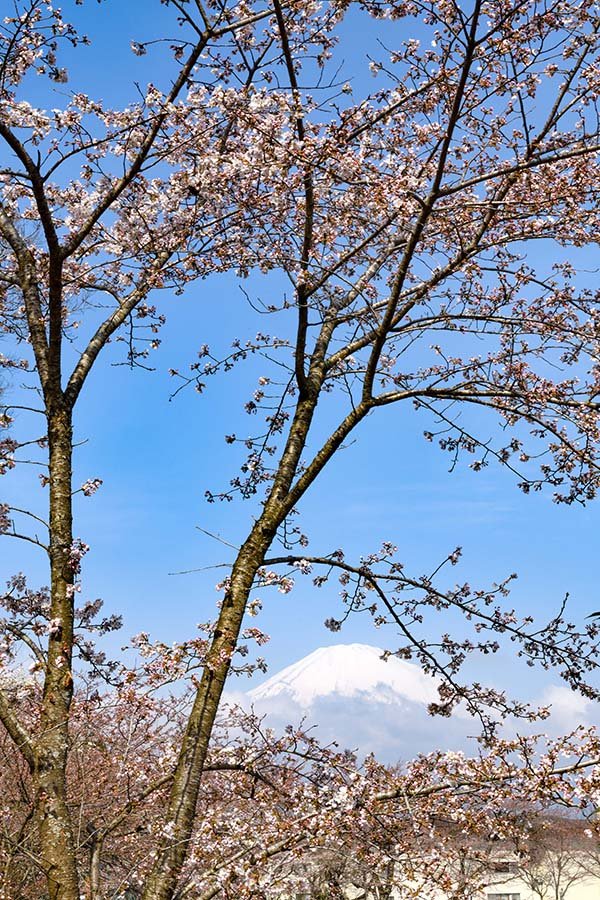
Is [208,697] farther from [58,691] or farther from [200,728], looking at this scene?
[58,691]

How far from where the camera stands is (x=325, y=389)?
860 centimetres

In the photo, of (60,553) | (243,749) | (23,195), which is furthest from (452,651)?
(23,195)

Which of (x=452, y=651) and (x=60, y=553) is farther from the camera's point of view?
(x=452, y=651)

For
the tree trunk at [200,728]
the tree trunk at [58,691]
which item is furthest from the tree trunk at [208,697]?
the tree trunk at [58,691]

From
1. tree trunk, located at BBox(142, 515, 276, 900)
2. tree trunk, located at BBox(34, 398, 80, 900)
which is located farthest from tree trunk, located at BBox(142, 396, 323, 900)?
tree trunk, located at BBox(34, 398, 80, 900)

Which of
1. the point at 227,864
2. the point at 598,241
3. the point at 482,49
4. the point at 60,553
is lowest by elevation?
the point at 227,864

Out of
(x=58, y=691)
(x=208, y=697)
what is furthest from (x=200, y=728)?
(x=58, y=691)

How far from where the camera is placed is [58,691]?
612cm

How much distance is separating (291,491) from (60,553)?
1974 mm

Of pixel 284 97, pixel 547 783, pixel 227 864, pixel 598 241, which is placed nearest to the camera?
pixel 547 783

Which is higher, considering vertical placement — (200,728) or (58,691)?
(58,691)

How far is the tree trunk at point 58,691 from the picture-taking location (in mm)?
5727

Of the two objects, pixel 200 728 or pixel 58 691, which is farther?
pixel 58 691

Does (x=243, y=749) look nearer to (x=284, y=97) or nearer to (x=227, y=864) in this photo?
(x=227, y=864)
